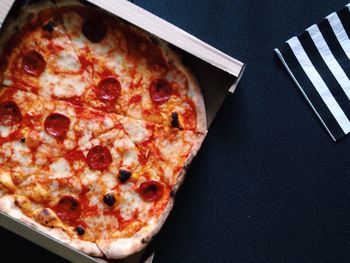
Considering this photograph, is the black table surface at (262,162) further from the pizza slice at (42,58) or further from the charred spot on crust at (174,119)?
the pizza slice at (42,58)

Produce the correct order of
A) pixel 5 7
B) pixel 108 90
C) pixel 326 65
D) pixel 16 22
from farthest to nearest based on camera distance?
pixel 326 65, pixel 108 90, pixel 16 22, pixel 5 7

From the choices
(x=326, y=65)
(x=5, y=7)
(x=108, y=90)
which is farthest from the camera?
(x=326, y=65)

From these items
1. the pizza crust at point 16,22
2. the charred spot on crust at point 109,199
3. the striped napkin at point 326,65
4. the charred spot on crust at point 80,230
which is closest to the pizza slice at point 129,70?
the pizza crust at point 16,22

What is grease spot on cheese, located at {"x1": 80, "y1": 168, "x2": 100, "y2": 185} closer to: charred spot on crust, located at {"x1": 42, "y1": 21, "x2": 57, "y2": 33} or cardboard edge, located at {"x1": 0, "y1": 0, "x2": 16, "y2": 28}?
charred spot on crust, located at {"x1": 42, "y1": 21, "x2": 57, "y2": 33}

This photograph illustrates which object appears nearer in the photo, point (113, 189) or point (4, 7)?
point (4, 7)


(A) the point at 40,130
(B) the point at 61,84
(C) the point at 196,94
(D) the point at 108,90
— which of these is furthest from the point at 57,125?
(C) the point at 196,94

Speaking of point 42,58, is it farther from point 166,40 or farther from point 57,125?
point 166,40
